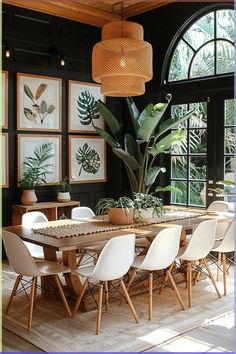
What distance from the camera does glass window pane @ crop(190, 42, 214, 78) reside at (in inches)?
233

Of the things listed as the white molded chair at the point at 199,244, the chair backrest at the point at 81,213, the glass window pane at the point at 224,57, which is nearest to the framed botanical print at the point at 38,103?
the chair backrest at the point at 81,213

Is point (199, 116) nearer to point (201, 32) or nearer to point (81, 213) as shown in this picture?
point (201, 32)

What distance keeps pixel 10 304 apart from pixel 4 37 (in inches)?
147

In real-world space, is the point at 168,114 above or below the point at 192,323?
above

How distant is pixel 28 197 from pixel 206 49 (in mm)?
3239

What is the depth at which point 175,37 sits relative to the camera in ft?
20.9

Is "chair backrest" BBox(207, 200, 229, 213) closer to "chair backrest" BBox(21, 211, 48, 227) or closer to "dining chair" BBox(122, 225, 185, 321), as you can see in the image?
"dining chair" BBox(122, 225, 185, 321)

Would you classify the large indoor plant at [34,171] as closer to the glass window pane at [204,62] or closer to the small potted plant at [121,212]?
the small potted plant at [121,212]

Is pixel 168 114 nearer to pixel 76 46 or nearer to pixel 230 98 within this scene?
pixel 230 98

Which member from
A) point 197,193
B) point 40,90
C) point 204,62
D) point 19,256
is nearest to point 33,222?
point 19,256

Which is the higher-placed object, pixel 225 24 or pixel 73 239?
pixel 225 24

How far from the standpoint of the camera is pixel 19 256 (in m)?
3.40

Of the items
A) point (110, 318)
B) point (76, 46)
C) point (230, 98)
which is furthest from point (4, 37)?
point (110, 318)

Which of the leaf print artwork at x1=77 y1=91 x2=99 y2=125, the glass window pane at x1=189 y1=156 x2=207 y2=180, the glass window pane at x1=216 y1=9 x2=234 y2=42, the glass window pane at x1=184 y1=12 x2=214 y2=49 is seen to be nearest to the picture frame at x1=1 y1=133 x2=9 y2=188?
the leaf print artwork at x1=77 y1=91 x2=99 y2=125
